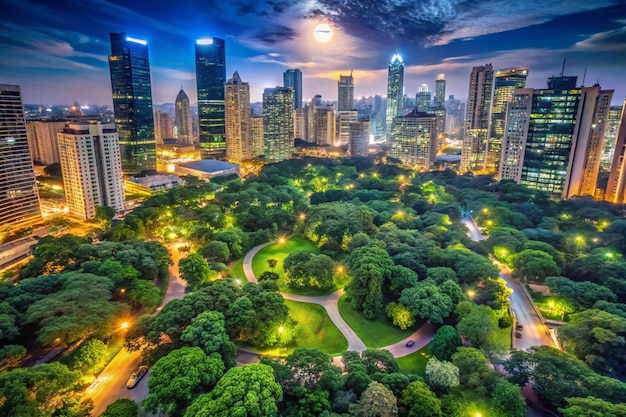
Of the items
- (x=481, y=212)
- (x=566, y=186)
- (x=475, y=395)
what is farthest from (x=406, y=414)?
(x=566, y=186)

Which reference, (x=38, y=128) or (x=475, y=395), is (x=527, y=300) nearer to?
Answer: (x=475, y=395)

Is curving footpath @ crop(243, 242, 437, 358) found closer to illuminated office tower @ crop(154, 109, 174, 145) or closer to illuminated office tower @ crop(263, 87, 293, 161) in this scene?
illuminated office tower @ crop(263, 87, 293, 161)

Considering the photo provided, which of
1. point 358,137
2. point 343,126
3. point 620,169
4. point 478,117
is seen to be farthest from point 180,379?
point 343,126

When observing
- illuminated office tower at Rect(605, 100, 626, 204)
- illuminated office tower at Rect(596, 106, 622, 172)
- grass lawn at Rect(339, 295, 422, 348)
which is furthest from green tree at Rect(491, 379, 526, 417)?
illuminated office tower at Rect(596, 106, 622, 172)

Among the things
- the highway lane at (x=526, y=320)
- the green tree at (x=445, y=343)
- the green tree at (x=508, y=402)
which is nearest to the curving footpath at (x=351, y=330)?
the green tree at (x=445, y=343)

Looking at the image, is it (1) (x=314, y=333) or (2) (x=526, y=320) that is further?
(2) (x=526, y=320)

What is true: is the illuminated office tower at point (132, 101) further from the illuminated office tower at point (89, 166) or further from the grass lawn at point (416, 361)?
the grass lawn at point (416, 361)

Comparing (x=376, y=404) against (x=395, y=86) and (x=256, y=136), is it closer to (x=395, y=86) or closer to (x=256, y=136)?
(x=256, y=136)
